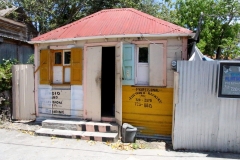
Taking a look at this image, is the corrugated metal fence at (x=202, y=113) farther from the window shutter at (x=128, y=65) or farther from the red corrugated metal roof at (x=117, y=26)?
the window shutter at (x=128, y=65)

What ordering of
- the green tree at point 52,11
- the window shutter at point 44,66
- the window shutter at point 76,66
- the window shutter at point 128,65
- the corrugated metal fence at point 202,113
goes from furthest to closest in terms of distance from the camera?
the green tree at point 52,11
the window shutter at point 44,66
the window shutter at point 76,66
the window shutter at point 128,65
the corrugated metal fence at point 202,113

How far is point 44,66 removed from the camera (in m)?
7.98

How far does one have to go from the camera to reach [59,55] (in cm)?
803

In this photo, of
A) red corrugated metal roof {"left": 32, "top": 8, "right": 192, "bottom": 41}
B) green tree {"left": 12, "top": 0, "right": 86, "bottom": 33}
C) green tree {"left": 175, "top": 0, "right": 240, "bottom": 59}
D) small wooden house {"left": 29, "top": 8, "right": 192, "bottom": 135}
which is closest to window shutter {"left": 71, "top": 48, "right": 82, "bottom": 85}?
small wooden house {"left": 29, "top": 8, "right": 192, "bottom": 135}

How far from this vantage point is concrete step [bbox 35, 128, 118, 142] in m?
6.35

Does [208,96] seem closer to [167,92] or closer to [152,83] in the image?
[167,92]

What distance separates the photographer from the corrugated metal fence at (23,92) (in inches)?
325

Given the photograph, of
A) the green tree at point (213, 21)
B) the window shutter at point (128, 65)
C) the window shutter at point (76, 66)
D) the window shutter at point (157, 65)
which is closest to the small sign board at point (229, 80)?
the window shutter at point (157, 65)

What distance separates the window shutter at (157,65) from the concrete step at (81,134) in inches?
86.2

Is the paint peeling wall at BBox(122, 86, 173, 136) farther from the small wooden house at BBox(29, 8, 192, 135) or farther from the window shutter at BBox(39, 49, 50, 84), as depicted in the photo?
the window shutter at BBox(39, 49, 50, 84)

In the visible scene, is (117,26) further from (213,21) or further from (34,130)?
(213,21)

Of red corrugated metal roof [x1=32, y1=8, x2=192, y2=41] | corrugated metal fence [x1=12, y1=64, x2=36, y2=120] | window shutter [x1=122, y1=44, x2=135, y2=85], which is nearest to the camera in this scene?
red corrugated metal roof [x1=32, y1=8, x2=192, y2=41]

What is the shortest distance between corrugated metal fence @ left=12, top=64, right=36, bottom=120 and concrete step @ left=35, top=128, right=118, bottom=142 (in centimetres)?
164

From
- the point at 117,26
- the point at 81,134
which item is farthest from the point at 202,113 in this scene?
the point at 117,26
